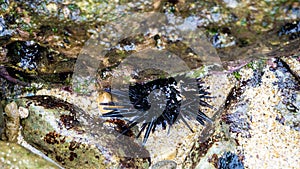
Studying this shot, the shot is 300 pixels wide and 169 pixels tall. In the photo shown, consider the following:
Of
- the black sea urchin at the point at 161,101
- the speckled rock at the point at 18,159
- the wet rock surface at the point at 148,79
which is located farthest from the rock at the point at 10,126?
the black sea urchin at the point at 161,101

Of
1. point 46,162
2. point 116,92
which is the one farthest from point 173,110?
point 46,162

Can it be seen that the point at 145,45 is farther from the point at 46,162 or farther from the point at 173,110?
the point at 46,162

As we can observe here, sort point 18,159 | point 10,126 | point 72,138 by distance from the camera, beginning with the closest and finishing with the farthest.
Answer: point 72,138 → point 18,159 → point 10,126

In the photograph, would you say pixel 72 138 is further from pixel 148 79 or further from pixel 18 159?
pixel 148 79

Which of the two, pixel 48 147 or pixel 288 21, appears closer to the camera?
pixel 288 21

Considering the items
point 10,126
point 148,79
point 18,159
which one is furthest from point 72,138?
point 148,79
